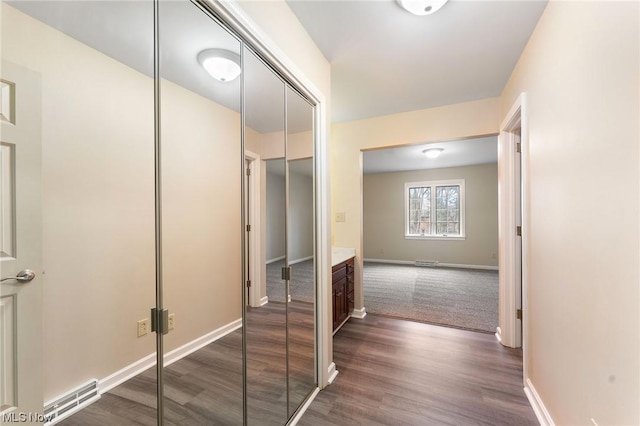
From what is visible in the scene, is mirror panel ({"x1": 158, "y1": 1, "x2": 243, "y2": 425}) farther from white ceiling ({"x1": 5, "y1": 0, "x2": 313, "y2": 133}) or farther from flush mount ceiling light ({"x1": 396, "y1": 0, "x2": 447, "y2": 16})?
flush mount ceiling light ({"x1": 396, "y1": 0, "x2": 447, "y2": 16})

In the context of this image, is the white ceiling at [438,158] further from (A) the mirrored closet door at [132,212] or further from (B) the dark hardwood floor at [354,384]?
(A) the mirrored closet door at [132,212]

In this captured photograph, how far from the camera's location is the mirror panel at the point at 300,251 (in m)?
1.68

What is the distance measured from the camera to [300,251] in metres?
1.85

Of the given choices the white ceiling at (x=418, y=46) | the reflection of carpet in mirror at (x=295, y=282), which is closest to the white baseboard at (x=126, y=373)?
the reflection of carpet in mirror at (x=295, y=282)

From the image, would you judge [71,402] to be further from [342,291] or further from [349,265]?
[349,265]

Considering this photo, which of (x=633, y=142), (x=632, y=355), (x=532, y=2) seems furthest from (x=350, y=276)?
(x=532, y=2)

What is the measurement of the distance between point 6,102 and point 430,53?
2.36m

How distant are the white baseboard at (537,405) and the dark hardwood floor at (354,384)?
4 cm

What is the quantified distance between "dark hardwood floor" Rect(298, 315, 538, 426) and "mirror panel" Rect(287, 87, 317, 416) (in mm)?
223

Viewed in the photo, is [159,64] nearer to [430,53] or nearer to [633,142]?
[633,142]

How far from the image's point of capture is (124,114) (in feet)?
3.23

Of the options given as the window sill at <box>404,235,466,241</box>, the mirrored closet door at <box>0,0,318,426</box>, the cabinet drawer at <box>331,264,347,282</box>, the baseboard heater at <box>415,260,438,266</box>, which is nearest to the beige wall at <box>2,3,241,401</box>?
the mirrored closet door at <box>0,0,318,426</box>

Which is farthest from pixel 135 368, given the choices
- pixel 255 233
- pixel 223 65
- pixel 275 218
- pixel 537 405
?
pixel 537 405

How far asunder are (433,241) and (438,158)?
7.71 feet
